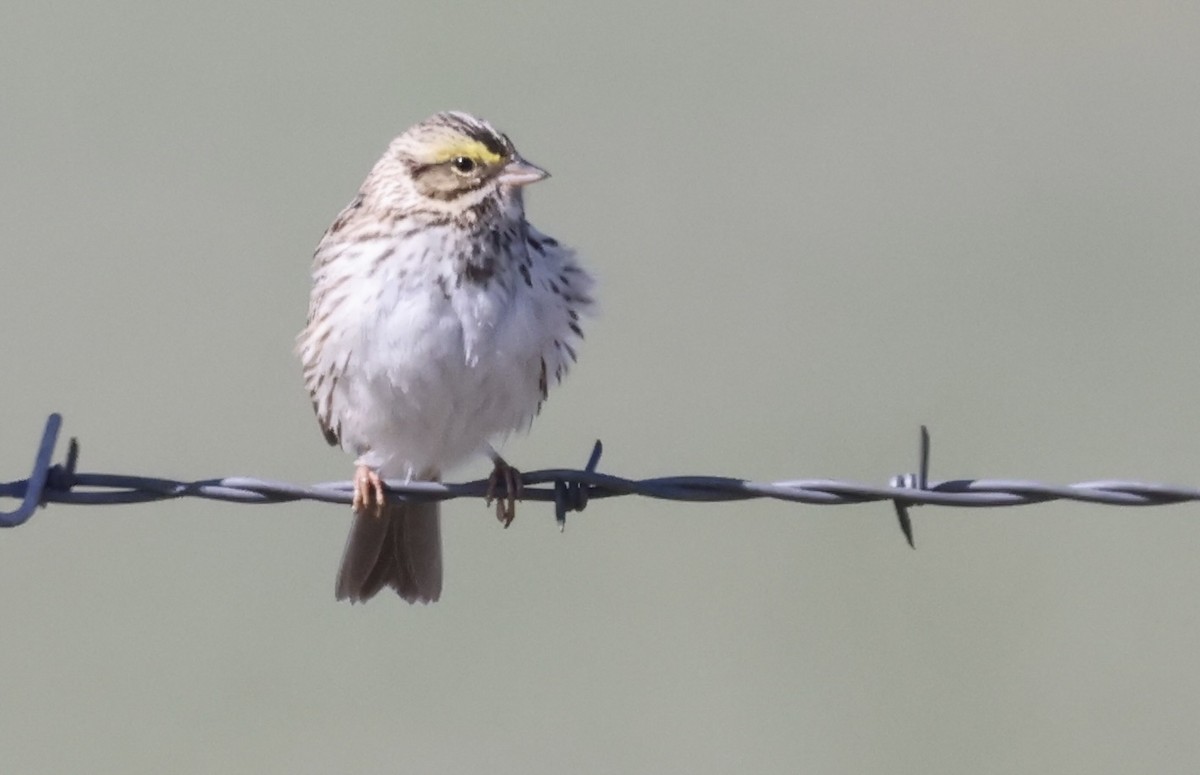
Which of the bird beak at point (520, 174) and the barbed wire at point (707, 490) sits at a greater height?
the bird beak at point (520, 174)

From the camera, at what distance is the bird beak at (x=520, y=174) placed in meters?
7.45

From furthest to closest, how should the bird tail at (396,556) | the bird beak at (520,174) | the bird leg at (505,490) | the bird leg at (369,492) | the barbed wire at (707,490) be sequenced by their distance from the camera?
the bird tail at (396,556) < the bird beak at (520,174) < the bird leg at (505,490) < the bird leg at (369,492) < the barbed wire at (707,490)

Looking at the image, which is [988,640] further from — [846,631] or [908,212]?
[908,212]

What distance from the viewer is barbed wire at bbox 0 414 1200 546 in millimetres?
5758

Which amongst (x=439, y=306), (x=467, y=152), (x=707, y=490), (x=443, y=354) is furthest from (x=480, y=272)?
(x=707, y=490)

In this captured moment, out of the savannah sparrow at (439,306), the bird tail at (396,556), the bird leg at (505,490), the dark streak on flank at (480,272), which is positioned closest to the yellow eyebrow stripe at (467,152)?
the savannah sparrow at (439,306)

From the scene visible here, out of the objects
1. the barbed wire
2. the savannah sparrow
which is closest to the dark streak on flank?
the savannah sparrow

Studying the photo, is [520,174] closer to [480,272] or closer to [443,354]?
[480,272]

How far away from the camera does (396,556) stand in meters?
8.01

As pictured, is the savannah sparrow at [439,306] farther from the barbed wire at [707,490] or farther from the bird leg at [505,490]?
the barbed wire at [707,490]

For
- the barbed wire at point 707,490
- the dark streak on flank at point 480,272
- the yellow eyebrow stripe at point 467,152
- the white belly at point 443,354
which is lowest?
the barbed wire at point 707,490

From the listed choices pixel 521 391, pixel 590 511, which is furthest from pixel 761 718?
pixel 521 391

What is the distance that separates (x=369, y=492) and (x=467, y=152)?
3.79ft

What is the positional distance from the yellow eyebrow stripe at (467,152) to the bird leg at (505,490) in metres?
0.93
